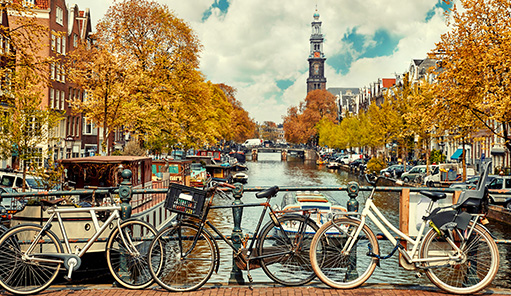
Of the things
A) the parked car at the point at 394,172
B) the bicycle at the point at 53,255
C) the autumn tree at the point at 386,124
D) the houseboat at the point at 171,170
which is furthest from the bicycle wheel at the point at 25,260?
the autumn tree at the point at 386,124

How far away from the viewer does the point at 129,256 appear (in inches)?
279

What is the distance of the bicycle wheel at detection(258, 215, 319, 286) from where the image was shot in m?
6.95

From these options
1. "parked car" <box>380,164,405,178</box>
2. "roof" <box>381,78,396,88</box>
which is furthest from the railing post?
"roof" <box>381,78,396,88</box>

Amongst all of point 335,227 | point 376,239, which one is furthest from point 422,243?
point 335,227

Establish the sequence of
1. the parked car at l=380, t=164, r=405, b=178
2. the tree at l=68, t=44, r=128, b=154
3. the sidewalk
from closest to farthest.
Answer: the sidewalk, the tree at l=68, t=44, r=128, b=154, the parked car at l=380, t=164, r=405, b=178

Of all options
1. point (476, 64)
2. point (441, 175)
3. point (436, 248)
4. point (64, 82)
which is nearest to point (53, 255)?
point (436, 248)

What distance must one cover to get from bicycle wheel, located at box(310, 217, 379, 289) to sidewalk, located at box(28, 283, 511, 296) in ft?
0.47

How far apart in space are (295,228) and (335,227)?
19.6 inches

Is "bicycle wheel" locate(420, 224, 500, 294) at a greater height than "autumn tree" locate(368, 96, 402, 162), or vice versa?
"autumn tree" locate(368, 96, 402, 162)

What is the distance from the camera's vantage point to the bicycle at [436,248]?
263 inches

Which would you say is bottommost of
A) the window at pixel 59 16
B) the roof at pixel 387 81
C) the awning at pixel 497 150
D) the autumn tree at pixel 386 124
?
the awning at pixel 497 150

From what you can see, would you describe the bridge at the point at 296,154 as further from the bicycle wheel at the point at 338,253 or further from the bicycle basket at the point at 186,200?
the bicycle basket at the point at 186,200

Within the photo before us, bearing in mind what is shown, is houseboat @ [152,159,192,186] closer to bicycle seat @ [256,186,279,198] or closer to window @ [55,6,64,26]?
window @ [55,6,64,26]

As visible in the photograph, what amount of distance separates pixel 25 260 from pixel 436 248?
16.5 ft
